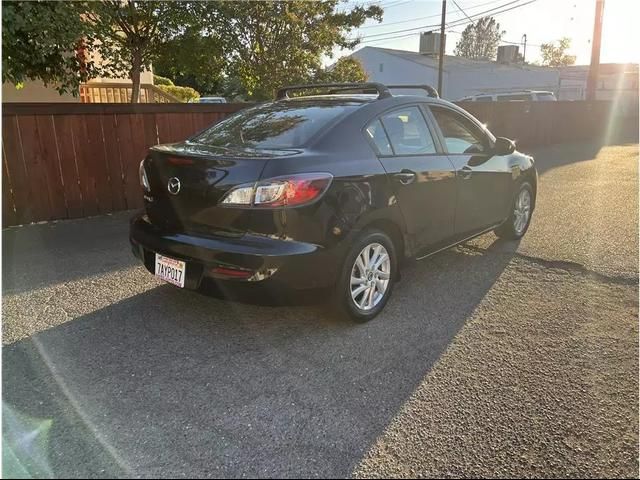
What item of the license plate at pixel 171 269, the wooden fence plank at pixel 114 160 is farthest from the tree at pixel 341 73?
the license plate at pixel 171 269

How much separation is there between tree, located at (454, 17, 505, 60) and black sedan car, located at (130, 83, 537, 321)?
82599mm

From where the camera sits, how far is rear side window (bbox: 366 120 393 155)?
3.49 meters

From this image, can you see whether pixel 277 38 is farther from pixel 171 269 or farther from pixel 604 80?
pixel 604 80

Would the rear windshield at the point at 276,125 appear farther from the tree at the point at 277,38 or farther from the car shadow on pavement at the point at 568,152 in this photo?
the car shadow on pavement at the point at 568,152

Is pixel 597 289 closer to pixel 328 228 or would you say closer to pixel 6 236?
pixel 328 228

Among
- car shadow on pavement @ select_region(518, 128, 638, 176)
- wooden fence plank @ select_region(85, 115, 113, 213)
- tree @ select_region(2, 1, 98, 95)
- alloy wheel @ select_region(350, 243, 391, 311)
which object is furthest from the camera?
car shadow on pavement @ select_region(518, 128, 638, 176)

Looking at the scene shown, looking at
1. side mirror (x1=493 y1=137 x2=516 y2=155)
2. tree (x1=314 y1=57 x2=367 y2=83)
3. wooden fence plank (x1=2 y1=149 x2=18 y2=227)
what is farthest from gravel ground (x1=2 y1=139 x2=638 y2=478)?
tree (x1=314 y1=57 x2=367 y2=83)

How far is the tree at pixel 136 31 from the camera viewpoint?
24.8 ft

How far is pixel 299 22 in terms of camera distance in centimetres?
1043

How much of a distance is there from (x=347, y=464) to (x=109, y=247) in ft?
13.0

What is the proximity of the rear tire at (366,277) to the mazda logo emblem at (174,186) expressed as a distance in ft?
3.83

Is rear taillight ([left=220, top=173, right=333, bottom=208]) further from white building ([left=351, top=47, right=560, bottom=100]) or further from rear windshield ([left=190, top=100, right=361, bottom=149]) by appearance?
white building ([left=351, top=47, right=560, bottom=100])

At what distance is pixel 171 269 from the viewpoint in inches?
126

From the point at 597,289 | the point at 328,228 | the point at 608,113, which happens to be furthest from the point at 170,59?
the point at 608,113
